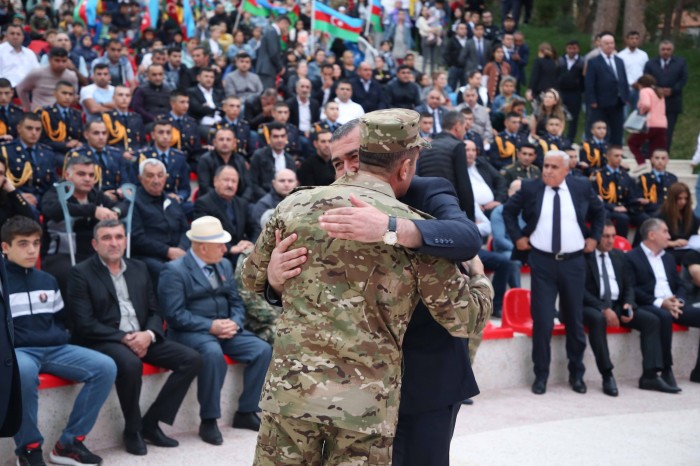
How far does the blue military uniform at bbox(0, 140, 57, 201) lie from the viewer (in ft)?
26.6

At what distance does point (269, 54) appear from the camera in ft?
48.6

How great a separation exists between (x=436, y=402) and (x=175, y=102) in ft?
26.3

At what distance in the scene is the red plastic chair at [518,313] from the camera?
7.62m

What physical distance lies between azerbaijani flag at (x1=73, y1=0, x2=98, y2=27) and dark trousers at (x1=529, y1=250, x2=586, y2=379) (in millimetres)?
11929

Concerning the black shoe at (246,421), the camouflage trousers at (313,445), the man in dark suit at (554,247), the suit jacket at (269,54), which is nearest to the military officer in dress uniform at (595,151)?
the man in dark suit at (554,247)

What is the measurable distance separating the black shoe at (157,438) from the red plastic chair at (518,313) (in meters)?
3.00

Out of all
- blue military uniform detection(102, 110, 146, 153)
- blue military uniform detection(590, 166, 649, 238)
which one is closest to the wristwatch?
blue military uniform detection(102, 110, 146, 153)

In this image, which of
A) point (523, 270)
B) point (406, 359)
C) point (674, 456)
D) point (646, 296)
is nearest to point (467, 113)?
point (523, 270)

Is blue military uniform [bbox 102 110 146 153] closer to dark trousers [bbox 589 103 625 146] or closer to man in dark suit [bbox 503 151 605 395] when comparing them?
man in dark suit [bbox 503 151 605 395]

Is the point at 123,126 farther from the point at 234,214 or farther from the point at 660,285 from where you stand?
the point at 660,285

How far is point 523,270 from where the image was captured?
924cm

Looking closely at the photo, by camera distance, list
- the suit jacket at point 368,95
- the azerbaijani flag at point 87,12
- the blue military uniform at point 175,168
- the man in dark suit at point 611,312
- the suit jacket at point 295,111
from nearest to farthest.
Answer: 1. the man in dark suit at point 611,312
2. the blue military uniform at point 175,168
3. the suit jacket at point 295,111
4. the suit jacket at point 368,95
5. the azerbaijani flag at point 87,12

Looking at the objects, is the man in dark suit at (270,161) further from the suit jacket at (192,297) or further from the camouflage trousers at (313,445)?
the camouflage trousers at (313,445)

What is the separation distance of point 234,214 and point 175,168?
121 cm
